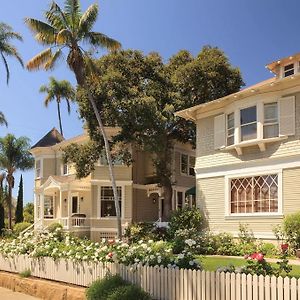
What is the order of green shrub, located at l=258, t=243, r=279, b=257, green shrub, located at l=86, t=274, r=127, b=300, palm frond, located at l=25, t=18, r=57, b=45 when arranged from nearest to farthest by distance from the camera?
green shrub, located at l=86, t=274, r=127, b=300, green shrub, located at l=258, t=243, r=279, b=257, palm frond, located at l=25, t=18, r=57, b=45

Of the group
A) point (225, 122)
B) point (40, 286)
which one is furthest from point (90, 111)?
point (40, 286)

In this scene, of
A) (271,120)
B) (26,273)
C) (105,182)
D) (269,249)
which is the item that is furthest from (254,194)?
(105,182)

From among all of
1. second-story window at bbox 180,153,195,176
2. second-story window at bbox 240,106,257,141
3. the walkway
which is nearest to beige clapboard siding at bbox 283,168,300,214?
second-story window at bbox 240,106,257,141

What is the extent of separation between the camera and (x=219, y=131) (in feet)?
73.8

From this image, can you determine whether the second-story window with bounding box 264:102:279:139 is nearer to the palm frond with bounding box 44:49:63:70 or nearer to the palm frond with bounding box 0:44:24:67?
the palm frond with bounding box 44:49:63:70

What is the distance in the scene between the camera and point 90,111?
29578mm

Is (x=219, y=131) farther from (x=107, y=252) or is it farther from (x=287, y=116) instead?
(x=107, y=252)

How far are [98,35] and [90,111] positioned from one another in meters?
5.14

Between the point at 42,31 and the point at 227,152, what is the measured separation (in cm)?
1146

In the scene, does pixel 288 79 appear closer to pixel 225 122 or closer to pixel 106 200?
pixel 225 122

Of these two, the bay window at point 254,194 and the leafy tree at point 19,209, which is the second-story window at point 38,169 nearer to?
the leafy tree at point 19,209

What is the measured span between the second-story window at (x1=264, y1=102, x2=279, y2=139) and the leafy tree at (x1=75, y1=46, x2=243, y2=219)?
28.5 ft

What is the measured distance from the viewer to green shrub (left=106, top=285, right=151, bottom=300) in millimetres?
9758

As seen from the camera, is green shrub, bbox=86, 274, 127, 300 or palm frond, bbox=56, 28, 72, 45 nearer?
green shrub, bbox=86, 274, 127, 300
